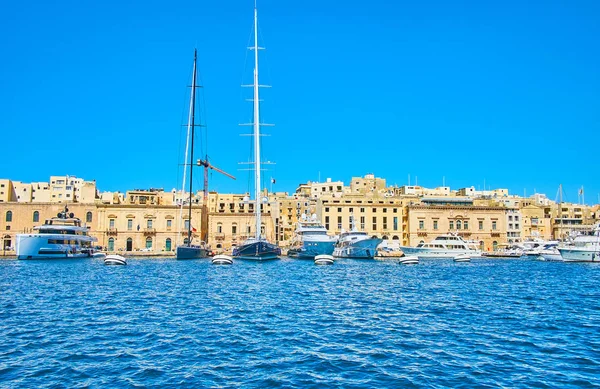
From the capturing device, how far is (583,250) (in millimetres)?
67250

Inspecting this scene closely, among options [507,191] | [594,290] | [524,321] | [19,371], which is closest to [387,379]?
[19,371]

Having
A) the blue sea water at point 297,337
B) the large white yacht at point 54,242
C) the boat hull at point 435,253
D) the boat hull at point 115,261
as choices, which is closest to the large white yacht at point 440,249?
the boat hull at point 435,253

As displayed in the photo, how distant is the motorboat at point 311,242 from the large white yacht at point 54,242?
94.9 ft

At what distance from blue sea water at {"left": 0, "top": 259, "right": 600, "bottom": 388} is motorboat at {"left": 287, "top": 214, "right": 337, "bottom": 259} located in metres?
41.1

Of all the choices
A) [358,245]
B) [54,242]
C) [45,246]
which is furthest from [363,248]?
[45,246]

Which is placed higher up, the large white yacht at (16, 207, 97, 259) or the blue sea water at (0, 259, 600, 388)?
the large white yacht at (16, 207, 97, 259)

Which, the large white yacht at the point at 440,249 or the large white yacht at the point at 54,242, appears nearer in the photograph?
the large white yacht at the point at 54,242

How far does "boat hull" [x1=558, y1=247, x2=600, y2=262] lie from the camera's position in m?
67.1

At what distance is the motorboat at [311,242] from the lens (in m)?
74.6

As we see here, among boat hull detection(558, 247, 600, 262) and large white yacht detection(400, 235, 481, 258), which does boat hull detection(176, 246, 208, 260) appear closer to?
large white yacht detection(400, 235, 481, 258)

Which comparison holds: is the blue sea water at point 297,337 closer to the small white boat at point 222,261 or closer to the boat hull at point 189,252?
the small white boat at point 222,261

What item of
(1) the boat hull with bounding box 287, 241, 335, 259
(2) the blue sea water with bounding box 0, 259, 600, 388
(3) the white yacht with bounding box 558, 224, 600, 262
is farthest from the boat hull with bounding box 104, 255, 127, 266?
(3) the white yacht with bounding box 558, 224, 600, 262

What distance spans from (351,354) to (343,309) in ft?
28.1

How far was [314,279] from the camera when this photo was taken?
41.0 metres
